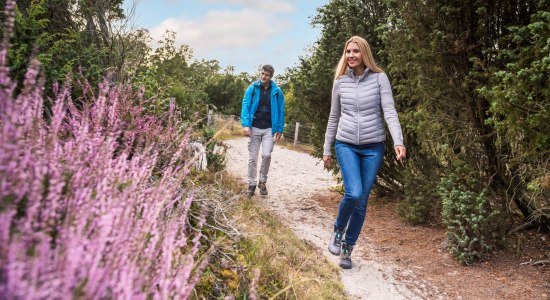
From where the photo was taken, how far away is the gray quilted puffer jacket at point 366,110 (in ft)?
14.6

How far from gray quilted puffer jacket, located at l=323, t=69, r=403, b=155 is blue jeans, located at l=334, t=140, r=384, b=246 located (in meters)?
0.10

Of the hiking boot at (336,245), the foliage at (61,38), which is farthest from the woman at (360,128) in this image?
the foliage at (61,38)

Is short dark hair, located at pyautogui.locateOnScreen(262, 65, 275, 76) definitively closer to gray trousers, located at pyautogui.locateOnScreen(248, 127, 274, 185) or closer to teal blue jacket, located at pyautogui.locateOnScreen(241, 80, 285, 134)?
teal blue jacket, located at pyautogui.locateOnScreen(241, 80, 285, 134)

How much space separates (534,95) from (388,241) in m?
2.86

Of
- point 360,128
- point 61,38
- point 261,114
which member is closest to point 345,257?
point 360,128

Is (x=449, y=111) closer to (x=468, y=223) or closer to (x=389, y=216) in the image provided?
(x=468, y=223)

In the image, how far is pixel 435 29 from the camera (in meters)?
4.99

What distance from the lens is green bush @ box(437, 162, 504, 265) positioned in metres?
5.02

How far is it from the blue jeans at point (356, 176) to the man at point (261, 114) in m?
3.05

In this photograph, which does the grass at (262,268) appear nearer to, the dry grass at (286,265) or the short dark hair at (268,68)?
the dry grass at (286,265)

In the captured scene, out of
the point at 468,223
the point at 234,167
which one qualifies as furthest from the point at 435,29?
the point at 234,167

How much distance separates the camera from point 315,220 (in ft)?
23.4

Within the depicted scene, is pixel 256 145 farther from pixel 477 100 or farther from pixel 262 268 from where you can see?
pixel 262 268

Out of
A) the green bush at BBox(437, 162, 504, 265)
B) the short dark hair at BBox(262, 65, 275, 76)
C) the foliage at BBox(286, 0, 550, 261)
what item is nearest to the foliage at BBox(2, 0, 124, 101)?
the short dark hair at BBox(262, 65, 275, 76)
